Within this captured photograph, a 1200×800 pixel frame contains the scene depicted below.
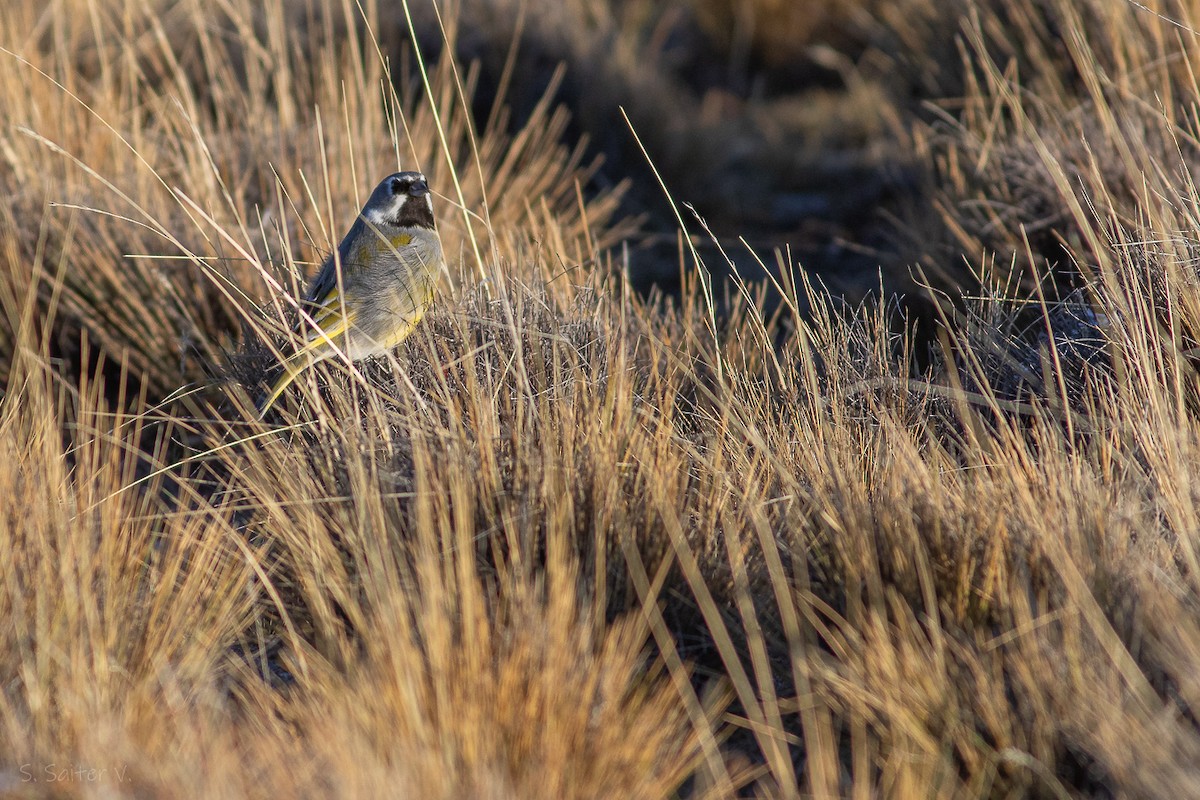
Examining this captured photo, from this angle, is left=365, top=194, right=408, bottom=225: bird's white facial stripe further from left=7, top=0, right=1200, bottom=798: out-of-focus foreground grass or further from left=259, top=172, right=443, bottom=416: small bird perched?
left=7, top=0, right=1200, bottom=798: out-of-focus foreground grass

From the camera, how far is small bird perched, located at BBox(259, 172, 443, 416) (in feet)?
13.0

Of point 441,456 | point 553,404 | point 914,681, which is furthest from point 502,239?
point 914,681

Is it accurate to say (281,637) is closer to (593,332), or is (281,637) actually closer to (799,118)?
(593,332)

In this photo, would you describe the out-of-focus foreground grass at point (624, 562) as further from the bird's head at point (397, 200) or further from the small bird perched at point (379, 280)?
the bird's head at point (397, 200)

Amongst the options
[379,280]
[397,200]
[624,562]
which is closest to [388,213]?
[397,200]

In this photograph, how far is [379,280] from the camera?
13.3ft

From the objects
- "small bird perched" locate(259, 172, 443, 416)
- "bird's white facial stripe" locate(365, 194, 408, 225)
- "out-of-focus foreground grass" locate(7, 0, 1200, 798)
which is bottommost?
"out-of-focus foreground grass" locate(7, 0, 1200, 798)

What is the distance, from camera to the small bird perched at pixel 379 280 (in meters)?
Result: 3.96

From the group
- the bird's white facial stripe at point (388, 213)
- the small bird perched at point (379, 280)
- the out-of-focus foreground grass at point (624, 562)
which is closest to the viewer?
the out-of-focus foreground grass at point (624, 562)

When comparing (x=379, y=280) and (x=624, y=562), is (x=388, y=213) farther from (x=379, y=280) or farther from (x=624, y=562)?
(x=624, y=562)

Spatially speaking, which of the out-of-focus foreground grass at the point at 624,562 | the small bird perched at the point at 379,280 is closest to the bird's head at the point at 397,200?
the small bird perched at the point at 379,280

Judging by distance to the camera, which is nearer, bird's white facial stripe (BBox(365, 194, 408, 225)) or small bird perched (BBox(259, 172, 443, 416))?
small bird perched (BBox(259, 172, 443, 416))

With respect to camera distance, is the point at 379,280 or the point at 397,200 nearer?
the point at 379,280

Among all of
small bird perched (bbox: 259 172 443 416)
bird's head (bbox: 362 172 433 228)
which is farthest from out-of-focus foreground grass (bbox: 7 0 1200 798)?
bird's head (bbox: 362 172 433 228)
